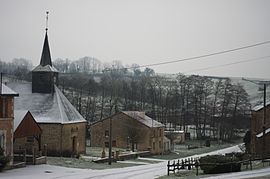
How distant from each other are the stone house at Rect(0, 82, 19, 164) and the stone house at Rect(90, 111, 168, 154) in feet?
103

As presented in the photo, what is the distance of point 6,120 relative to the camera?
3734 centimetres

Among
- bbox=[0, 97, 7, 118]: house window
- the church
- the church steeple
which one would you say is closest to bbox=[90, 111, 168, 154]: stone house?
the church

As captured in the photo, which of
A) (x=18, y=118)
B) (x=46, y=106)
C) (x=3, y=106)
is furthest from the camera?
(x=46, y=106)

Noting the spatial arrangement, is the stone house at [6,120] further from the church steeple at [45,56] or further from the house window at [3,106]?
the church steeple at [45,56]

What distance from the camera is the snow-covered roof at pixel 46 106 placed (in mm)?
52781

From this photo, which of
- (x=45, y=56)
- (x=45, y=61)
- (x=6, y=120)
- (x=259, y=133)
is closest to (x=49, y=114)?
(x=45, y=61)

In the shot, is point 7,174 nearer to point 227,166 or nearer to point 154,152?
point 227,166

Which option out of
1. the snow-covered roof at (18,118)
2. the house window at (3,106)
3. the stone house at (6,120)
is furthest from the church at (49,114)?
the house window at (3,106)

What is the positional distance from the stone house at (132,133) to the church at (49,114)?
45.5 ft

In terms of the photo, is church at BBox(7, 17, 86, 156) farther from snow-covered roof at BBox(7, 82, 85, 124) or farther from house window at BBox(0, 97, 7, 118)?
house window at BBox(0, 97, 7, 118)

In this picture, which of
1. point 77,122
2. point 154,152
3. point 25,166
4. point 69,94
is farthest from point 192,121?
point 25,166

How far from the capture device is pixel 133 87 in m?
124

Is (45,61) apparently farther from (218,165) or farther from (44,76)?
(218,165)

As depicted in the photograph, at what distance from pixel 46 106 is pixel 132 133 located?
60.2ft
